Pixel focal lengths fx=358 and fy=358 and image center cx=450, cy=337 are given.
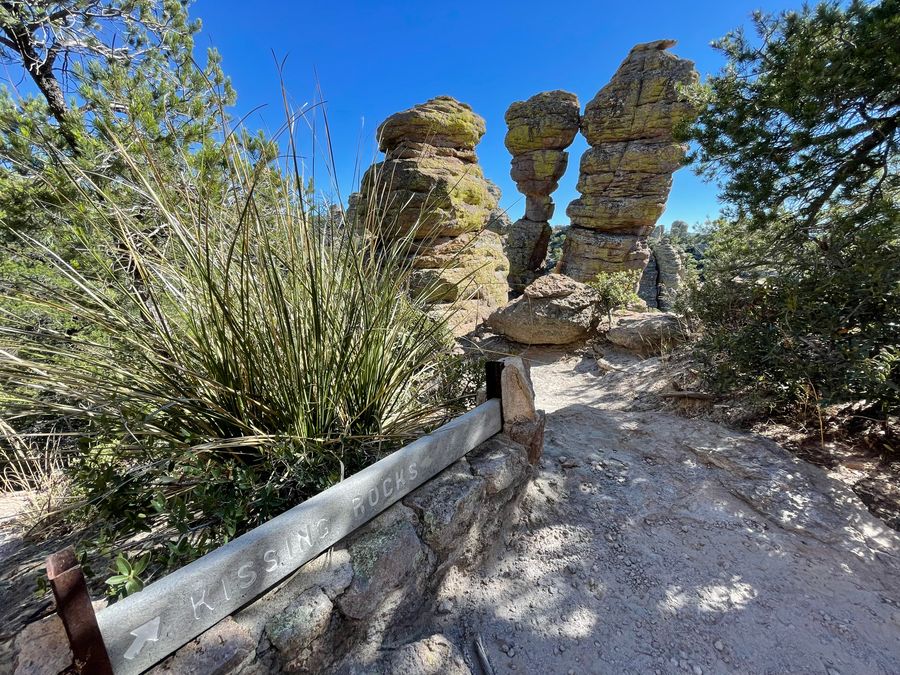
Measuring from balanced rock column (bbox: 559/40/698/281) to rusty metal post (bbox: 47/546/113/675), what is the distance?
55.1 ft

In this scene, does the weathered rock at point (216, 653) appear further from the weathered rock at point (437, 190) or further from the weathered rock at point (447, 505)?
the weathered rock at point (437, 190)

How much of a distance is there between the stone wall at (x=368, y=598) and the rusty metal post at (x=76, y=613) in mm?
54

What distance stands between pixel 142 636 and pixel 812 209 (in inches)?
209

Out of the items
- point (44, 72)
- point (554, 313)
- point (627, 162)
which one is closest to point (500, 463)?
point (554, 313)

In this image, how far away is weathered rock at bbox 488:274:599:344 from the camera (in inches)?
280

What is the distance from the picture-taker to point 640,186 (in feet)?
50.2

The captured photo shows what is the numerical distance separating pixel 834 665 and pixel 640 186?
17.2 metres

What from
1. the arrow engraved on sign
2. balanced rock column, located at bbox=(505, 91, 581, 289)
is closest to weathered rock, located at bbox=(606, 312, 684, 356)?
the arrow engraved on sign

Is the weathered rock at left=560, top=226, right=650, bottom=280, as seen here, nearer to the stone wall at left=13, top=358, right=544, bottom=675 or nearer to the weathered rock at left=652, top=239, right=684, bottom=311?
the weathered rock at left=652, top=239, right=684, bottom=311

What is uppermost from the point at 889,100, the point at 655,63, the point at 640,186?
the point at 655,63

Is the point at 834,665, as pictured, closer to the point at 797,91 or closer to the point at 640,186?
the point at 797,91

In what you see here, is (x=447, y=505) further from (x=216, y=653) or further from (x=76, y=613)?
(x=76, y=613)

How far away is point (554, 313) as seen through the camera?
719cm

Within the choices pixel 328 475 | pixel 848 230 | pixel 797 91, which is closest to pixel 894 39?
pixel 797 91
